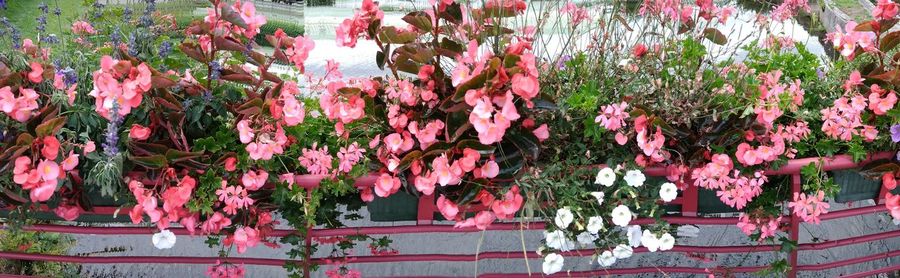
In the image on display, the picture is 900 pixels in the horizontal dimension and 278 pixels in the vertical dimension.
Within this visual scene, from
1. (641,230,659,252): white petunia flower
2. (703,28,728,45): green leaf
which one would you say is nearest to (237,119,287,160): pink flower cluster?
(641,230,659,252): white petunia flower

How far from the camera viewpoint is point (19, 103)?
1.48m

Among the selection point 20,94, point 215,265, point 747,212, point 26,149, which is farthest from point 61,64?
point 747,212

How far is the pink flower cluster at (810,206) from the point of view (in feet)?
5.55

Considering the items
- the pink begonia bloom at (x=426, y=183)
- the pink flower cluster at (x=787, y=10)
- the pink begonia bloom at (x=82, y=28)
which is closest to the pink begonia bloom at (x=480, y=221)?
the pink begonia bloom at (x=426, y=183)

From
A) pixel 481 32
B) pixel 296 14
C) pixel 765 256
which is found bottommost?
pixel 296 14

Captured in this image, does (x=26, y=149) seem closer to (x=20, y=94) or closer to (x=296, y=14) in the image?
(x=20, y=94)

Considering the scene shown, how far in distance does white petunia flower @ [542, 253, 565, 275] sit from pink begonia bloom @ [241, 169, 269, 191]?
2.05 feet

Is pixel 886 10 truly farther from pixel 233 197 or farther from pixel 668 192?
pixel 233 197

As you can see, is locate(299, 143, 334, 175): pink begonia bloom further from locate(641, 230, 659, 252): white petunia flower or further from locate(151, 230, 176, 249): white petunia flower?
locate(641, 230, 659, 252): white petunia flower

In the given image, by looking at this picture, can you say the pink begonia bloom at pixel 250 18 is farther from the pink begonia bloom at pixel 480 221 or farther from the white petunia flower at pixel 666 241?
the white petunia flower at pixel 666 241

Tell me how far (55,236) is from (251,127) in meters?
1.38

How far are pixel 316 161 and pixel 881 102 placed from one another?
49.0 inches

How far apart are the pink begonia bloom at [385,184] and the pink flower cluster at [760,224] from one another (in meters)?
0.81

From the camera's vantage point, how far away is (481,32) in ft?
5.40
